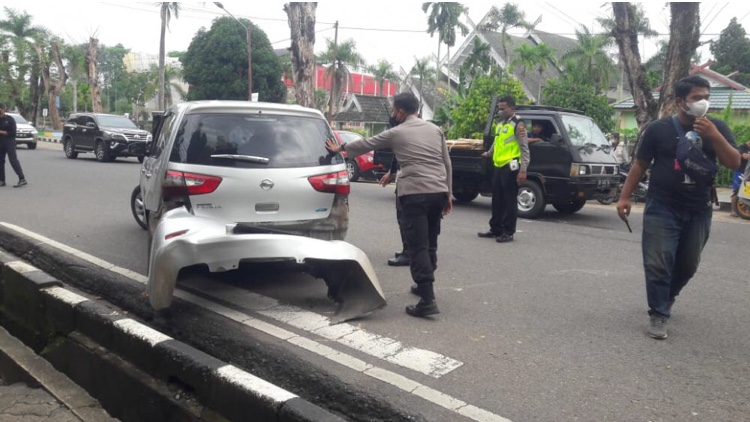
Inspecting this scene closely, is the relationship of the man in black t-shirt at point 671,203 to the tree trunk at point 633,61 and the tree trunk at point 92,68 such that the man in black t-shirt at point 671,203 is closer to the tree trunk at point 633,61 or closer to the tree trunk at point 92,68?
the tree trunk at point 633,61

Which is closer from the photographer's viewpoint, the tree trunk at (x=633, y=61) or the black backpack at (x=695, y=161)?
the black backpack at (x=695, y=161)

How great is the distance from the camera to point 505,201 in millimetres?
8320

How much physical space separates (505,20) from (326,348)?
39.7m

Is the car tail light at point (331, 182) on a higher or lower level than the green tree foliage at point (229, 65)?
lower

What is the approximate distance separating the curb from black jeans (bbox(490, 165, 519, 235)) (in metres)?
5.19

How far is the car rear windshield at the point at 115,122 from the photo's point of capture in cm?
2288

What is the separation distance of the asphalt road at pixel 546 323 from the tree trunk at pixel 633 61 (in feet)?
24.1

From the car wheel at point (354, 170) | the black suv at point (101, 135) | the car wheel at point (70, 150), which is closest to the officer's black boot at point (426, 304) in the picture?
the car wheel at point (354, 170)

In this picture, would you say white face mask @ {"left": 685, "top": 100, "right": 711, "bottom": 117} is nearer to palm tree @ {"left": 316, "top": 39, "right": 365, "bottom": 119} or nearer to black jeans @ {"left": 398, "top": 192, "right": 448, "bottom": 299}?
black jeans @ {"left": 398, "top": 192, "right": 448, "bottom": 299}

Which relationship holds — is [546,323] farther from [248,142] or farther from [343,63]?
[343,63]

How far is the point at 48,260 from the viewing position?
262 inches

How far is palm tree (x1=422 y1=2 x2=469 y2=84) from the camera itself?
151 feet

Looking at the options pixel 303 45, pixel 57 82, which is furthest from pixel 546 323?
pixel 57 82

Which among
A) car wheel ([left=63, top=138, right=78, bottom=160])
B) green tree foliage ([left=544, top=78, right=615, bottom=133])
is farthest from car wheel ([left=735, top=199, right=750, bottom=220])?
car wheel ([left=63, top=138, right=78, bottom=160])
